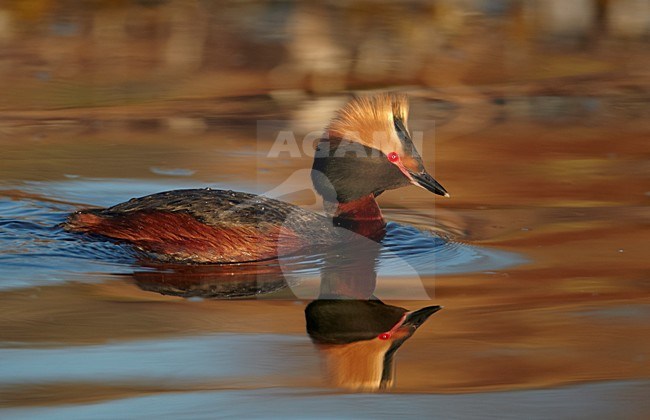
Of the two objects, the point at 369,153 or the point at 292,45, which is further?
the point at 292,45

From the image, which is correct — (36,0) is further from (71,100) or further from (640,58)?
(640,58)

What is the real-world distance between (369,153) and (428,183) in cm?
40

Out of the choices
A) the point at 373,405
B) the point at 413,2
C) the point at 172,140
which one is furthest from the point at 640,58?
the point at 373,405

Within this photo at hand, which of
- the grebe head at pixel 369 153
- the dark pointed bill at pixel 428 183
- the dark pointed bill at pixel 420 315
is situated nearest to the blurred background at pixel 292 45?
the grebe head at pixel 369 153

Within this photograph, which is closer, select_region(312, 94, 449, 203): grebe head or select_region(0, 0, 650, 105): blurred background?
select_region(312, 94, 449, 203): grebe head

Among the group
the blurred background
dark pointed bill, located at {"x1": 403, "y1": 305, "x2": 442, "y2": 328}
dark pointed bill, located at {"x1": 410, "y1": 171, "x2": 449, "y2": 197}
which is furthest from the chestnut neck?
the blurred background

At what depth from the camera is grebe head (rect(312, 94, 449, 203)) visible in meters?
7.67

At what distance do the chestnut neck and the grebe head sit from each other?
0.04m

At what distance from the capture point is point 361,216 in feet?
25.7

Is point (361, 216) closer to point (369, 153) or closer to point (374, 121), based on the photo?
point (369, 153)

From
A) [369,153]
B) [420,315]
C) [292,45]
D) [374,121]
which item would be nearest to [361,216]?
[369,153]

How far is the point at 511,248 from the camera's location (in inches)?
292

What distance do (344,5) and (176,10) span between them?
1.94 metres

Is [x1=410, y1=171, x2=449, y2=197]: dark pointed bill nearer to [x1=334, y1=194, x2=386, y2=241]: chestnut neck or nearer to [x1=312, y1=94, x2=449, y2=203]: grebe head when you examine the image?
[x1=312, y1=94, x2=449, y2=203]: grebe head
